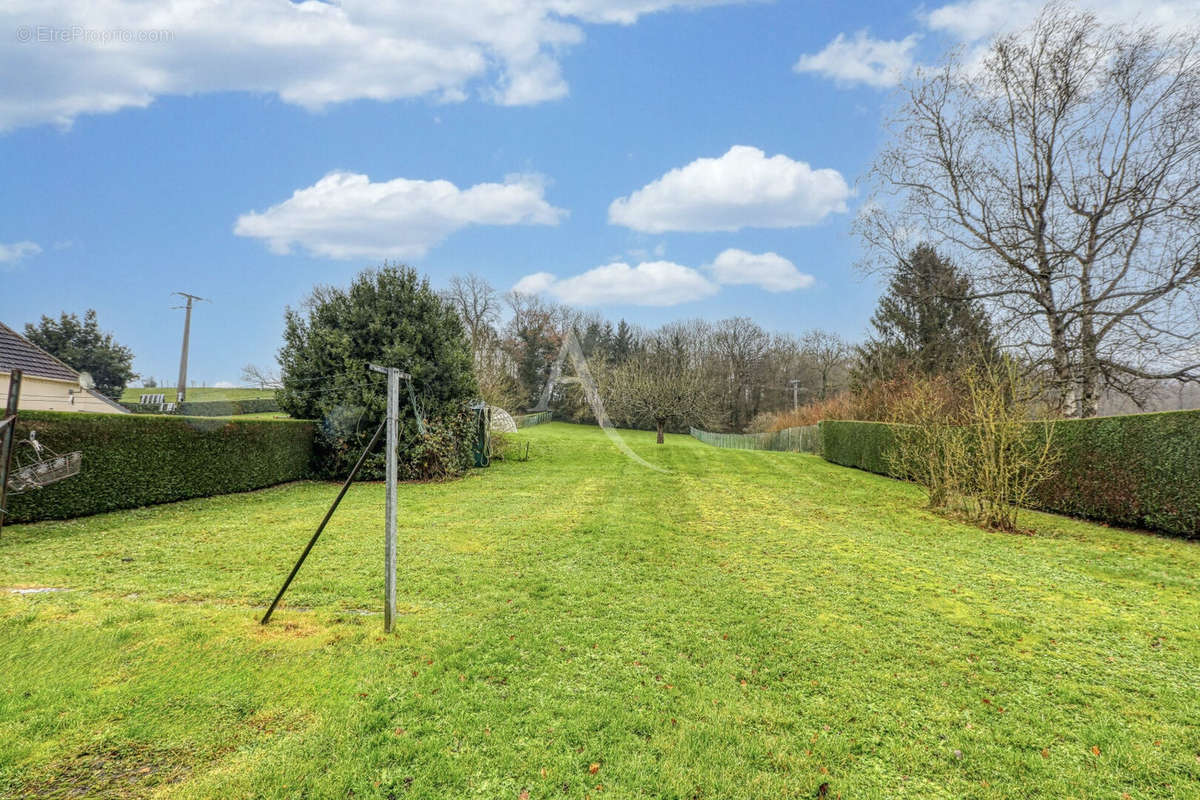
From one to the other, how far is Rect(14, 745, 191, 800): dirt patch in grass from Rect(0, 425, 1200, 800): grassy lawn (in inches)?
0.6

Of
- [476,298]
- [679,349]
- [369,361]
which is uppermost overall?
[476,298]

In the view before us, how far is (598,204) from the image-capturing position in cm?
2420

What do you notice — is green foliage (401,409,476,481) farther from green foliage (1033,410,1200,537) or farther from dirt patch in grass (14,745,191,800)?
green foliage (1033,410,1200,537)

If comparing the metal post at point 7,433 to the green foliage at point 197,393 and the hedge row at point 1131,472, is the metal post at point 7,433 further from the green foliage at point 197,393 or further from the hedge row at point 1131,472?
the green foliage at point 197,393

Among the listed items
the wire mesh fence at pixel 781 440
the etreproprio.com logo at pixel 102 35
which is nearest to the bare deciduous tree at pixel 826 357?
the wire mesh fence at pixel 781 440

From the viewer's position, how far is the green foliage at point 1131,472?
23.8ft

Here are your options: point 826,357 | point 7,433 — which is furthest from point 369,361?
point 826,357

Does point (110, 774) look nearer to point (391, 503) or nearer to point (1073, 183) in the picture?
point (391, 503)

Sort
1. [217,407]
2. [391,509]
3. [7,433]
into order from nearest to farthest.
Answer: [391,509] → [7,433] → [217,407]

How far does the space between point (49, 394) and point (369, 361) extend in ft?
28.4

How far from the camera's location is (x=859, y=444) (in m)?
17.2

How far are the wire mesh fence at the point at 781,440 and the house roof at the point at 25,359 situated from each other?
84.6 ft

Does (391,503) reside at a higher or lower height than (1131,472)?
lower

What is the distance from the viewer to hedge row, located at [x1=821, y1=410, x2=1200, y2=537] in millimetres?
7246
